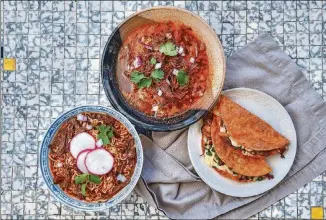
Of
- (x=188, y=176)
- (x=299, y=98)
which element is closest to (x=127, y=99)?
(x=188, y=176)

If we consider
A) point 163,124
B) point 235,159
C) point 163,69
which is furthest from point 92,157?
point 235,159

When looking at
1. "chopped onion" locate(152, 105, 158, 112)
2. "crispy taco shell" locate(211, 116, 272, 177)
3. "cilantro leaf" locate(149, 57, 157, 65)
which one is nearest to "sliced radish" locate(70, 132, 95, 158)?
"chopped onion" locate(152, 105, 158, 112)

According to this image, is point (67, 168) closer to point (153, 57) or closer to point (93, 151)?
point (93, 151)

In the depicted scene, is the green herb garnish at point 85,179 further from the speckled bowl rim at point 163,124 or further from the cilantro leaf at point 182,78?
the cilantro leaf at point 182,78

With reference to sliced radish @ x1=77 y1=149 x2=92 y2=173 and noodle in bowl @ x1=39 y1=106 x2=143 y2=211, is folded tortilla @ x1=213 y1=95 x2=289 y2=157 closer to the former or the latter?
noodle in bowl @ x1=39 y1=106 x2=143 y2=211

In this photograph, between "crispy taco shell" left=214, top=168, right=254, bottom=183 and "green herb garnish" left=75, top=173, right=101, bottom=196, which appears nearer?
"green herb garnish" left=75, top=173, right=101, bottom=196

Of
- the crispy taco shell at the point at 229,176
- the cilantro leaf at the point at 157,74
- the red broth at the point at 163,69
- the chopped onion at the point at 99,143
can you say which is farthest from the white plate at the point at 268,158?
the chopped onion at the point at 99,143
